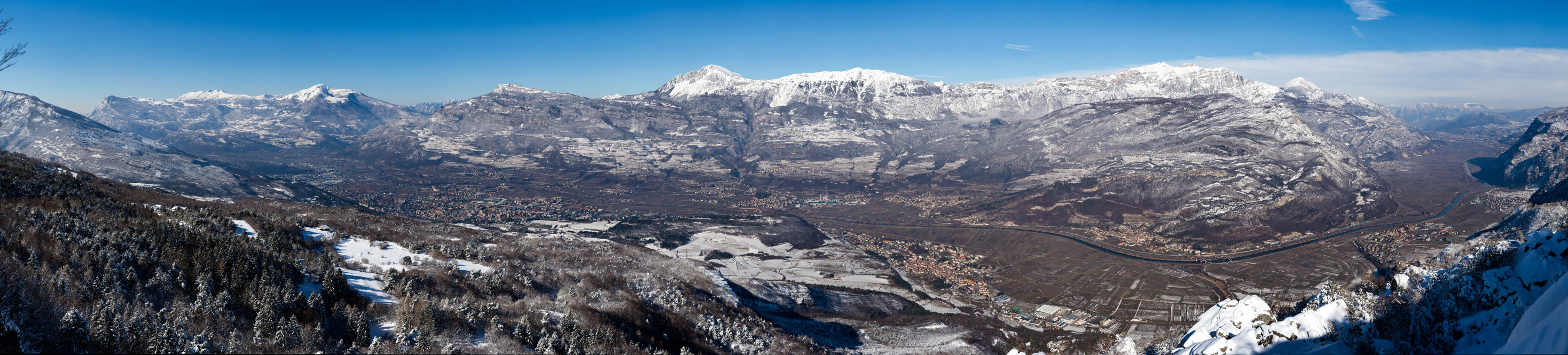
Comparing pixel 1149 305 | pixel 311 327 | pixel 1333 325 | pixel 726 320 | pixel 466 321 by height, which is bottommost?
pixel 1149 305

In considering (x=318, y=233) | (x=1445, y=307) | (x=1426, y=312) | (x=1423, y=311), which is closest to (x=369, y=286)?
(x=318, y=233)

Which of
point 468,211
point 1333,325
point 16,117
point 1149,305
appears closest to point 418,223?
point 1333,325

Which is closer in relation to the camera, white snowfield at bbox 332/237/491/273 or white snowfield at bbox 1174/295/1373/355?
white snowfield at bbox 1174/295/1373/355

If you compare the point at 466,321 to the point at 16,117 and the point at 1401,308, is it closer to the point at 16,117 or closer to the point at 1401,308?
the point at 1401,308

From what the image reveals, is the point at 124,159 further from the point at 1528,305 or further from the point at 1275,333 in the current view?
the point at 1528,305

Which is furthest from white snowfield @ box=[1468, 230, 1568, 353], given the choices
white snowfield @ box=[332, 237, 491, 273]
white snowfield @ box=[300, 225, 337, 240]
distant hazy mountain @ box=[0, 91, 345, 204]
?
distant hazy mountain @ box=[0, 91, 345, 204]

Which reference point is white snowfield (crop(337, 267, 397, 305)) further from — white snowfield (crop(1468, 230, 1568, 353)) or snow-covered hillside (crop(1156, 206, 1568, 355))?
snow-covered hillside (crop(1156, 206, 1568, 355))
